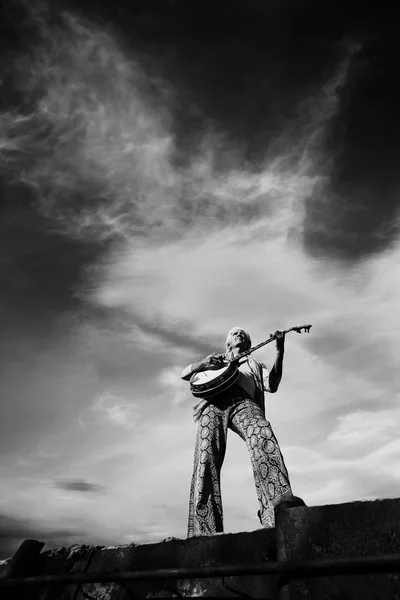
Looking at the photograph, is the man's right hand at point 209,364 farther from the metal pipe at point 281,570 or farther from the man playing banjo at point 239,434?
the metal pipe at point 281,570

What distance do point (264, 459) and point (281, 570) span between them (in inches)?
113

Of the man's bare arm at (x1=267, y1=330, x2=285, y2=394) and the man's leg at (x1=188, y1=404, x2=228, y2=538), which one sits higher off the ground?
the man's bare arm at (x1=267, y1=330, x2=285, y2=394)

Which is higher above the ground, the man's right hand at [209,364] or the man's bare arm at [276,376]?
the man's right hand at [209,364]

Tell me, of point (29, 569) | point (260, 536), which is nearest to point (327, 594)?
point (260, 536)

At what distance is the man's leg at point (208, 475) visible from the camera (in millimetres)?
4617

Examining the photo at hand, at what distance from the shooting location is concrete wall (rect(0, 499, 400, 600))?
200 cm

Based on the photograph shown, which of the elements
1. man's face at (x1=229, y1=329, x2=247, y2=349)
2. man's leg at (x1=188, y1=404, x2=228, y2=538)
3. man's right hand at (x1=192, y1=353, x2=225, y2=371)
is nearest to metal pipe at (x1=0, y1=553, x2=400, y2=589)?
man's leg at (x1=188, y1=404, x2=228, y2=538)

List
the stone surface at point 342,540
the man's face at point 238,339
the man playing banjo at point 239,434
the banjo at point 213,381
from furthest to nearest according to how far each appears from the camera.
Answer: the man's face at point 238,339, the banjo at point 213,381, the man playing banjo at point 239,434, the stone surface at point 342,540

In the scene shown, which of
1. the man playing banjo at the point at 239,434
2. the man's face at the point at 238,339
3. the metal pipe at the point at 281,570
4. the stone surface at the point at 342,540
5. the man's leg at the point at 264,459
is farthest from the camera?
the man's face at the point at 238,339

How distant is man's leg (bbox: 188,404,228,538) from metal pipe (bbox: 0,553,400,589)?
2470mm

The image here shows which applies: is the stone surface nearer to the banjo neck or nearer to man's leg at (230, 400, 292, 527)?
man's leg at (230, 400, 292, 527)

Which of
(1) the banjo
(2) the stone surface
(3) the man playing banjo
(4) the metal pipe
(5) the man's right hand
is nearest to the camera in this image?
(4) the metal pipe

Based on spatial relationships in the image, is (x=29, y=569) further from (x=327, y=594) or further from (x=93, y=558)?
(x=327, y=594)

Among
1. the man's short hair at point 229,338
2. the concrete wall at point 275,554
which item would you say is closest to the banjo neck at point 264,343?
the man's short hair at point 229,338
